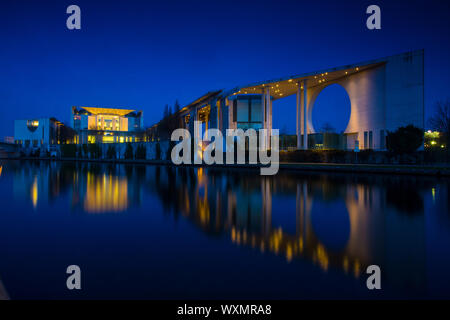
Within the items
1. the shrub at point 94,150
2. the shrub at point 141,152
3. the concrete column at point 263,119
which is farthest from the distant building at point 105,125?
the concrete column at point 263,119

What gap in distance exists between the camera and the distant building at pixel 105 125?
7256 cm

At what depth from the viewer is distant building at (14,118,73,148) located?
224 feet

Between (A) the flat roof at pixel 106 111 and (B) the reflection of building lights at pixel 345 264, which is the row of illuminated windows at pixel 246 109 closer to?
(B) the reflection of building lights at pixel 345 264

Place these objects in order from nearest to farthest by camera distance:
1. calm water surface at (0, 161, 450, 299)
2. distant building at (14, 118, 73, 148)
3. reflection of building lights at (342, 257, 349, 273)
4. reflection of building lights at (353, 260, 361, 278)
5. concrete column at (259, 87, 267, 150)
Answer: calm water surface at (0, 161, 450, 299) < reflection of building lights at (353, 260, 361, 278) < reflection of building lights at (342, 257, 349, 273) < concrete column at (259, 87, 267, 150) < distant building at (14, 118, 73, 148)

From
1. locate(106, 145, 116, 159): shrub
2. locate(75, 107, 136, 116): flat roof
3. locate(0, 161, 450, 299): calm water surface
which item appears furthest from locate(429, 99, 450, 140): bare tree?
locate(75, 107, 136, 116): flat roof

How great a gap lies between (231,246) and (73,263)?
2002 millimetres

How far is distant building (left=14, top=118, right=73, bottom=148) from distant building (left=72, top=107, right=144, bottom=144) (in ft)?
10.6

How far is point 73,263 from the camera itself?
11.5 feet

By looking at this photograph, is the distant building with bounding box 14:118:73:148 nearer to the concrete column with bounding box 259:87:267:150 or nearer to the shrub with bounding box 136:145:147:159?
the shrub with bounding box 136:145:147:159

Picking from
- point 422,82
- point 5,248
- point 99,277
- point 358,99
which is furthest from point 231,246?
point 358,99

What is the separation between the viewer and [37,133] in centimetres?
6912

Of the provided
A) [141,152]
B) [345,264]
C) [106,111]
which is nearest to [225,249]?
[345,264]

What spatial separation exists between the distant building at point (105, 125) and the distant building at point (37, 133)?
3.23 m

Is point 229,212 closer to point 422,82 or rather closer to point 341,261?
point 341,261
